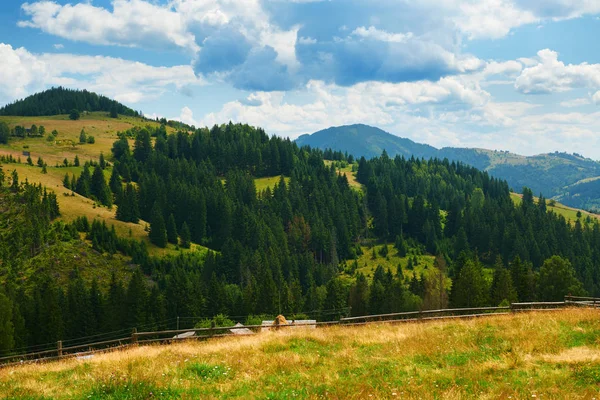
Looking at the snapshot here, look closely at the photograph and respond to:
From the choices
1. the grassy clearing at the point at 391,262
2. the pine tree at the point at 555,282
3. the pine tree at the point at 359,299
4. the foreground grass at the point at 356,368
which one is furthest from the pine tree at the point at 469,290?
the foreground grass at the point at 356,368

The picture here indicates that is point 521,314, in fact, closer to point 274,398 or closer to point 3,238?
point 274,398

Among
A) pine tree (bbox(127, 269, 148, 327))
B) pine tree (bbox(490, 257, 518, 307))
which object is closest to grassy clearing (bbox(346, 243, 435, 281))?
pine tree (bbox(490, 257, 518, 307))

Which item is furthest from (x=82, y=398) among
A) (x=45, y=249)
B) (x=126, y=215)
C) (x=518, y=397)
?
(x=126, y=215)

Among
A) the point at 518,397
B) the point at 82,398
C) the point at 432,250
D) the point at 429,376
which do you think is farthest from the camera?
the point at 432,250

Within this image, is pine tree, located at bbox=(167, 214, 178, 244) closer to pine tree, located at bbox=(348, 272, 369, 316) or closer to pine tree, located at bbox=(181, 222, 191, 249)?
pine tree, located at bbox=(181, 222, 191, 249)

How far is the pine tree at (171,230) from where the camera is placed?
181 m

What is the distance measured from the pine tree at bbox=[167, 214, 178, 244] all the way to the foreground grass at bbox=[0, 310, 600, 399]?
159018mm

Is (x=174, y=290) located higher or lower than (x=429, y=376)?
lower

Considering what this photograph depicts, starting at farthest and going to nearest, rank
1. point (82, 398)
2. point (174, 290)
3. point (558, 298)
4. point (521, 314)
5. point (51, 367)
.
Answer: point (174, 290), point (558, 298), point (521, 314), point (51, 367), point (82, 398)

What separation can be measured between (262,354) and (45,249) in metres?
→ 135

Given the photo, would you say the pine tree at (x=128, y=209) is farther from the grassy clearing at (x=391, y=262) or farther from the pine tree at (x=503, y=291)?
the pine tree at (x=503, y=291)

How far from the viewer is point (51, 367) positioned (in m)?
25.4

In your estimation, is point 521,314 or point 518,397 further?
point 521,314

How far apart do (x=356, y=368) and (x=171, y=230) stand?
171m
